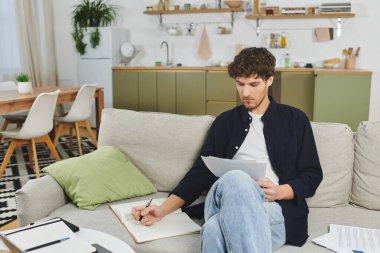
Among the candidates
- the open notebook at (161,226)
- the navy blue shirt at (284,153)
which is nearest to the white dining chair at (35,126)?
the open notebook at (161,226)

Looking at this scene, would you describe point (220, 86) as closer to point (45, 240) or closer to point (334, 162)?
point (334, 162)

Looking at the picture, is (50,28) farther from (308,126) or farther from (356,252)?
(356,252)

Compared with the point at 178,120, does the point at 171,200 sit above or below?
below

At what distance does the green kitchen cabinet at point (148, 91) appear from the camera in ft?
17.7

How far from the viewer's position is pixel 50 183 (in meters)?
1.83

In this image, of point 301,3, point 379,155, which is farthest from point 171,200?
point 301,3

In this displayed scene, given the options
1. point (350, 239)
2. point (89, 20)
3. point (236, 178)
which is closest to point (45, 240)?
point (236, 178)

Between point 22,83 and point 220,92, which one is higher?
point 22,83

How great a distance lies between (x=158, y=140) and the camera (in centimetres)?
204

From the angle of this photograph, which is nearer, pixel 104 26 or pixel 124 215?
pixel 124 215

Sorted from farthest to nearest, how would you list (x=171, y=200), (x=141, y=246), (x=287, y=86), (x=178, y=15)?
(x=178, y=15)
(x=287, y=86)
(x=171, y=200)
(x=141, y=246)

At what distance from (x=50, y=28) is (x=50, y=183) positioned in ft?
15.3

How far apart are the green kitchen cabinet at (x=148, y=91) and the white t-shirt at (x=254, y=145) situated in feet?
12.4

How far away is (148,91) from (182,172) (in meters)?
3.55
